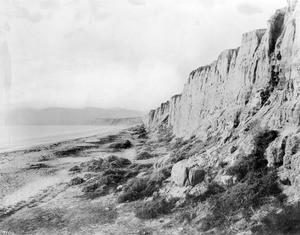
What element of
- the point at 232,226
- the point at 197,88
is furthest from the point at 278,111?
the point at 197,88

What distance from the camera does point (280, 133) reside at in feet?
50.7

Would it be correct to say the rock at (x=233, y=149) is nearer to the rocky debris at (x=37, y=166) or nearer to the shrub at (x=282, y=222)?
the shrub at (x=282, y=222)

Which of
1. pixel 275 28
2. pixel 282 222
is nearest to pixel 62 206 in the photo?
pixel 282 222

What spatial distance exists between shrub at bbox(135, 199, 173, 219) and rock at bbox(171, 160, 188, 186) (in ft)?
5.50

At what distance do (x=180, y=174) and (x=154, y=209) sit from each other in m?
2.87

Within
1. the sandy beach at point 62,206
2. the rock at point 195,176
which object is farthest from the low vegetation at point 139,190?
the rock at point 195,176

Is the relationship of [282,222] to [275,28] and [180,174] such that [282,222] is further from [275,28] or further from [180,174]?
[275,28]

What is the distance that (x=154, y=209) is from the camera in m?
14.6

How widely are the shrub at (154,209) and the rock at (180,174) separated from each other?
168 cm

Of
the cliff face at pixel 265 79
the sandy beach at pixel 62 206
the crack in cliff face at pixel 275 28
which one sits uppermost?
the crack in cliff face at pixel 275 28

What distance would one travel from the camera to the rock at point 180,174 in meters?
16.3

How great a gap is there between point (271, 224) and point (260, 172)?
12.6ft

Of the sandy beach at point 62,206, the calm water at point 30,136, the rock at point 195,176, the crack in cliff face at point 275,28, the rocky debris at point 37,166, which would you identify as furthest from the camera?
the calm water at point 30,136

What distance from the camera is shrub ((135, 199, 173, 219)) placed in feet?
47.3
